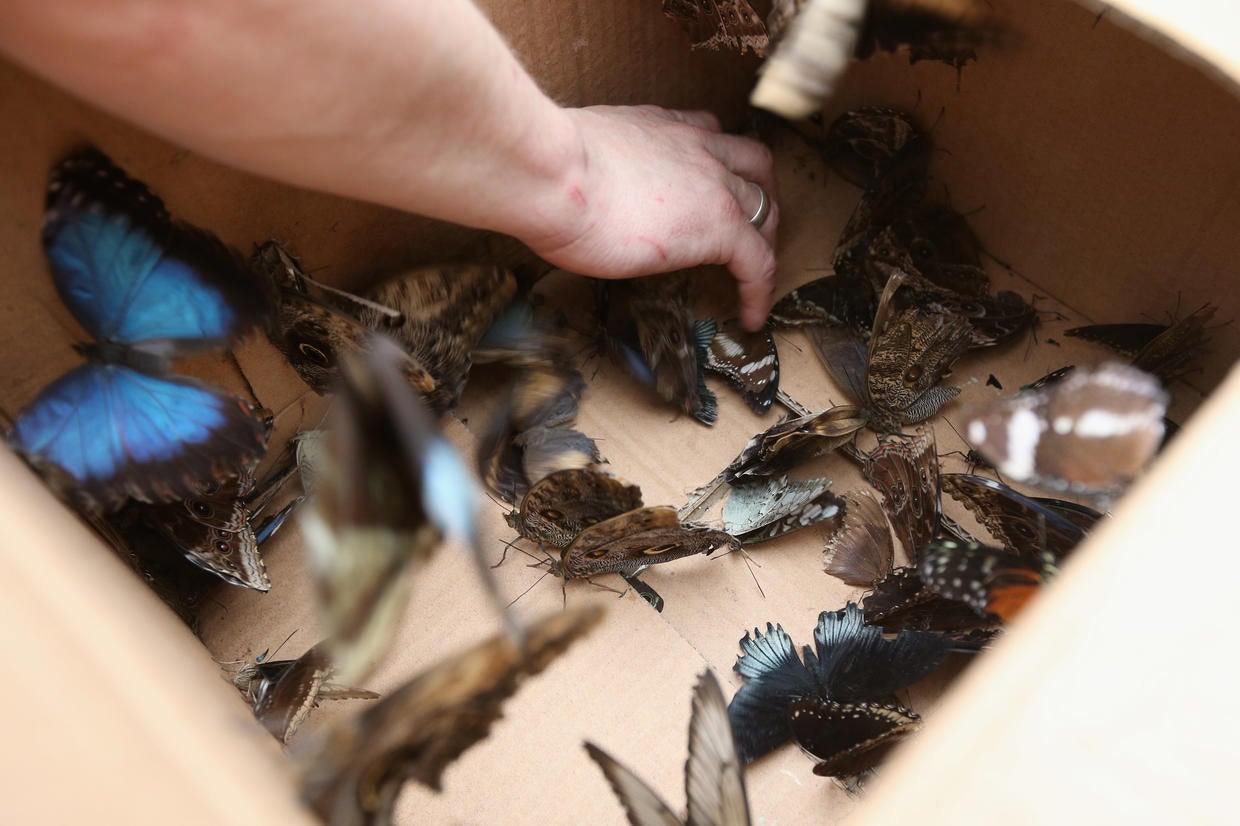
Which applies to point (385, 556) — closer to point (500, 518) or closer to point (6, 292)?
point (6, 292)

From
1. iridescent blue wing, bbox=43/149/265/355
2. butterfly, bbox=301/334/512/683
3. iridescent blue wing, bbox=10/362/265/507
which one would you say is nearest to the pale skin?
iridescent blue wing, bbox=43/149/265/355

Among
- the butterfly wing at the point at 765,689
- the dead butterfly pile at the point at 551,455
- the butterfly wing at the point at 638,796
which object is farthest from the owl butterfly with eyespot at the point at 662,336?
the butterfly wing at the point at 638,796

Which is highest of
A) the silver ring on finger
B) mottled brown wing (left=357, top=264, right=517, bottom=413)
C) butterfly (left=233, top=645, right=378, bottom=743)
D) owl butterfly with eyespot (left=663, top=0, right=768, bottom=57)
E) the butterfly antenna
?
owl butterfly with eyespot (left=663, top=0, right=768, bottom=57)

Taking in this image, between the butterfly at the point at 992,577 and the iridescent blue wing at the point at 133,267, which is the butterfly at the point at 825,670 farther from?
the iridescent blue wing at the point at 133,267

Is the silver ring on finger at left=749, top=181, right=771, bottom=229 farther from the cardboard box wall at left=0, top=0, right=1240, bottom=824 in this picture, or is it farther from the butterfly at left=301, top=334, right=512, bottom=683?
the butterfly at left=301, top=334, right=512, bottom=683

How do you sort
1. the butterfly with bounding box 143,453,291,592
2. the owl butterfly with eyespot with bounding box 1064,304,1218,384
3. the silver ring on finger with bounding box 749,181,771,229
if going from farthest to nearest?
the silver ring on finger with bounding box 749,181,771,229, the owl butterfly with eyespot with bounding box 1064,304,1218,384, the butterfly with bounding box 143,453,291,592

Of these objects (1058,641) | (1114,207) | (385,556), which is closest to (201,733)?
(385,556)
